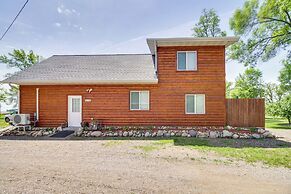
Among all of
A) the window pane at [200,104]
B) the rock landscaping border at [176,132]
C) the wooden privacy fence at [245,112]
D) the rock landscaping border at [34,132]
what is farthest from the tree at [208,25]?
the rock landscaping border at [34,132]

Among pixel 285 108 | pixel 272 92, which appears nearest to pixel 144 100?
pixel 285 108

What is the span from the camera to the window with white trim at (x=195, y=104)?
10.9m

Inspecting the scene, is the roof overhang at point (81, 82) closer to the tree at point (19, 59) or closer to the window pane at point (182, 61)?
the window pane at point (182, 61)

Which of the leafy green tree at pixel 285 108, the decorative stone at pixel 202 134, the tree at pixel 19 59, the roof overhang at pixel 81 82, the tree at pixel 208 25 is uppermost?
the tree at pixel 208 25

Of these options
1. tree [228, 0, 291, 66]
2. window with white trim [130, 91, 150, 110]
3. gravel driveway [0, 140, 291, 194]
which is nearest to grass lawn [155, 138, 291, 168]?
gravel driveway [0, 140, 291, 194]

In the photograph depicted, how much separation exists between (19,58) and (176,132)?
91.3 feet

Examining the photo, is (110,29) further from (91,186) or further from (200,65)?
(91,186)

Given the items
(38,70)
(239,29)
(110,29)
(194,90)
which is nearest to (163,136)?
(194,90)

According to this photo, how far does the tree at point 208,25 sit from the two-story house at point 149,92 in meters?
13.4

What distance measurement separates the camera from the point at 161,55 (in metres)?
10.9

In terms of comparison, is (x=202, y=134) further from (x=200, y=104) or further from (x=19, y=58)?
(x=19, y=58)

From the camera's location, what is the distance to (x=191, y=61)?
35.8 feet

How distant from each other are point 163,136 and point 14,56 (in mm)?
27910

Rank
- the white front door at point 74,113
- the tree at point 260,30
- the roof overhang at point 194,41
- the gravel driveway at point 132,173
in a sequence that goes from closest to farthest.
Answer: the gravel driveway at point 132,173, the roof overhang at point 194,41, the white front door at point 74,113, the tree at point 260,30
